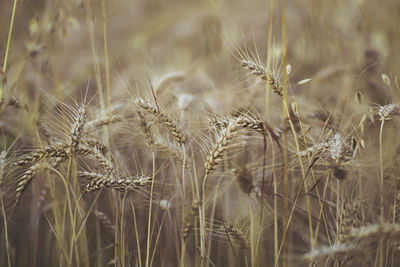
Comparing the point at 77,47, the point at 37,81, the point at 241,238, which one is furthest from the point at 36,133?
the point at 77,47

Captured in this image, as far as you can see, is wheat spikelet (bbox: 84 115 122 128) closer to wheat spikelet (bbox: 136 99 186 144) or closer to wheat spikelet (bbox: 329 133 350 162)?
wheat spikelet (bbox: 136 99 186 144)

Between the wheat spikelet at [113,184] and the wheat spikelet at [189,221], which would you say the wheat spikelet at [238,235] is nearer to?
the wheat spikelet at [189,221]

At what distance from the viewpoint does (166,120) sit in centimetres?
66

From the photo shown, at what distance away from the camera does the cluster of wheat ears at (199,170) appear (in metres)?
0.65

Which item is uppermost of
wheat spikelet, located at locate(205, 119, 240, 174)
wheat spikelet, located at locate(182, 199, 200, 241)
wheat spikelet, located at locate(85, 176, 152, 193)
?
wheat spikelet, located at locate(205, 119, 240, 174)

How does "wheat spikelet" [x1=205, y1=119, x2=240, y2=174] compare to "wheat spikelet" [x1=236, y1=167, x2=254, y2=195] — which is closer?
"wheat spikelet" [x1=205, y1=119, x2=240, y2=174]

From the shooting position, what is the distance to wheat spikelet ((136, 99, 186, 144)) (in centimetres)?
66

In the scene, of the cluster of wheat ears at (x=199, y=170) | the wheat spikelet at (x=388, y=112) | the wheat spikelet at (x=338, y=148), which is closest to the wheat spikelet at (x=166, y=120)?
the cluster of wheat ears at (x=199, y=170)

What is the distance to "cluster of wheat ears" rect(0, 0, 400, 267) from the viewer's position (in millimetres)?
653

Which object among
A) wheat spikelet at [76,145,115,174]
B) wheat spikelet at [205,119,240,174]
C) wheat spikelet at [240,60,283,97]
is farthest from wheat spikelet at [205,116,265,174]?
wheat spikelet at [76,145,115,174]

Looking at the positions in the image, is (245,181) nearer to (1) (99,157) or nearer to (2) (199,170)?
(2) (199,170)

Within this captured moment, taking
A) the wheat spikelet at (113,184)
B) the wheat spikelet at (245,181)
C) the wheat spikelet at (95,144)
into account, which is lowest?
the wheat spikelet at (245,181)

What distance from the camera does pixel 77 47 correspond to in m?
1.74

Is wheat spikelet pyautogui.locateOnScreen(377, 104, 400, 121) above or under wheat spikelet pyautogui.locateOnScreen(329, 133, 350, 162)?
above
